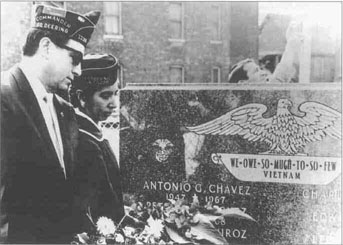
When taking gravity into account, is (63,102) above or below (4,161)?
above

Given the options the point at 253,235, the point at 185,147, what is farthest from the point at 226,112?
the point at 253,235

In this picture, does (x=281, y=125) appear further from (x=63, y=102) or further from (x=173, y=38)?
(x=63, y=102)

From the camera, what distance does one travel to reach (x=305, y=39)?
4.29 meters

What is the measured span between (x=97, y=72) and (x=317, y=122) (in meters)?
2.23

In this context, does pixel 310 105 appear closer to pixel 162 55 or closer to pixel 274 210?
pixel 274 210

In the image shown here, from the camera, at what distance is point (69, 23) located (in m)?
4.61

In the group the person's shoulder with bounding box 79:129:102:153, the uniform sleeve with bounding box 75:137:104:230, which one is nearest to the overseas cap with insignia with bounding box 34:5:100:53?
the person's shoulder with bounding box 79:129:102:153

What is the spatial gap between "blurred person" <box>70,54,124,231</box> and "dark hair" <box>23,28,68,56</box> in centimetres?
41

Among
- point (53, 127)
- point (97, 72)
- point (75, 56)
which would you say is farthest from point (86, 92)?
point (53, 127)

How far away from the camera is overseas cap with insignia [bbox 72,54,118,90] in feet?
15.0

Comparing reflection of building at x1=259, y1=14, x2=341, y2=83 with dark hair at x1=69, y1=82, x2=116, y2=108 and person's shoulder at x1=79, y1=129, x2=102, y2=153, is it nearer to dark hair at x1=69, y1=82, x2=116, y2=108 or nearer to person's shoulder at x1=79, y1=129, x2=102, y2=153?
dark hair at x1=69, y1=82, x2=116, y2=108

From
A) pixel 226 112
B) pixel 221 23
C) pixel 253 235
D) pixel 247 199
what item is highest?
pixel 221 23

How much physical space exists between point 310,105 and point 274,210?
108 cm

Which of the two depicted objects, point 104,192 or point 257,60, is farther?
point 104,192
